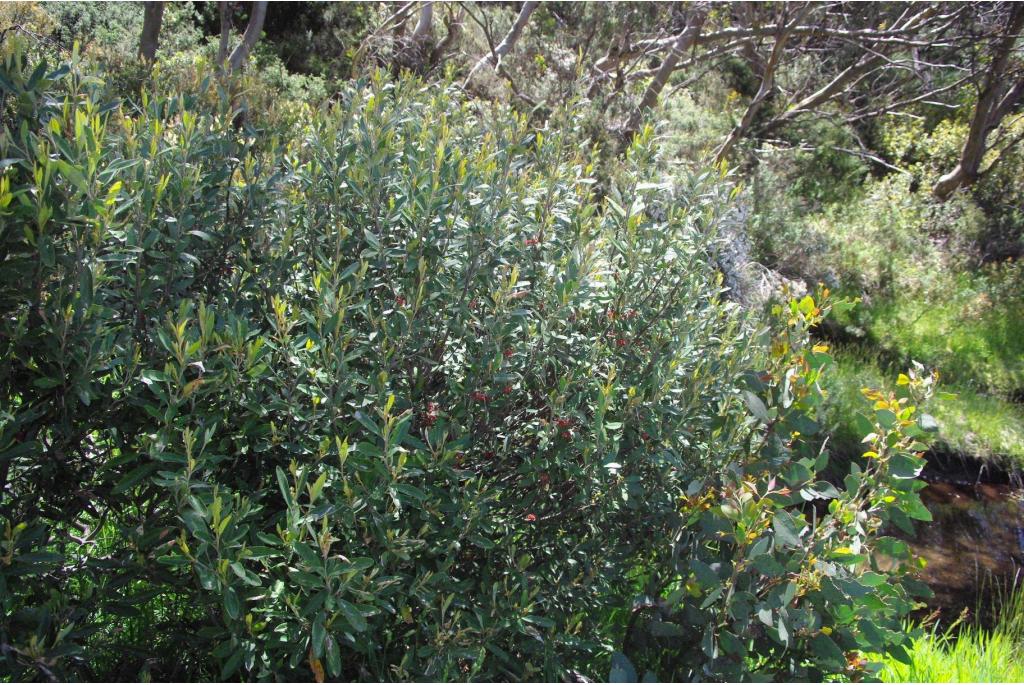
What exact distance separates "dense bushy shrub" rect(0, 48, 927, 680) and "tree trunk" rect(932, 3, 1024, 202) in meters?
8.99

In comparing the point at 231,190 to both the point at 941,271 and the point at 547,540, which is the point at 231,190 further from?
the point at 941,271

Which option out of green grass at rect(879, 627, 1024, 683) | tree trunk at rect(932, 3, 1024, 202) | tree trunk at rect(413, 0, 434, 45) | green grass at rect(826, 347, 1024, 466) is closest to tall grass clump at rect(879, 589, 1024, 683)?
green grass at rect(879, 627, 1024, 683)

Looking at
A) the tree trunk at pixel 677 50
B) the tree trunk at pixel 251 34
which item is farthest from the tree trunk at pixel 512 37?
the tree trunk at pixel 251 34

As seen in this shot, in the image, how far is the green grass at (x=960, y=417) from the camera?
26.1ft

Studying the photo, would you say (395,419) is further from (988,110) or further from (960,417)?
(988,110)

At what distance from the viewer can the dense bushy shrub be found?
1.83m

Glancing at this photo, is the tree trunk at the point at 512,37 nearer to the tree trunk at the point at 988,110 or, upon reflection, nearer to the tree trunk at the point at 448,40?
the tree trunk at the point at 448,40

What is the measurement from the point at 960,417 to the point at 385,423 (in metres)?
8.13

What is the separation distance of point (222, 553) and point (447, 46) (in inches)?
328

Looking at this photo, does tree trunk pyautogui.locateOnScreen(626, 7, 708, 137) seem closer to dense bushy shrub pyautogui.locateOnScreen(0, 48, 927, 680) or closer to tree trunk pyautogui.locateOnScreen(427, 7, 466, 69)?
tree trunk pyautogui.locateOnScreen(427, 7, 466, 69)

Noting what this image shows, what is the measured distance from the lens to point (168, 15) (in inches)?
471

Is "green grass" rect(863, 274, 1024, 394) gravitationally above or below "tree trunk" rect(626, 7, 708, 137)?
below

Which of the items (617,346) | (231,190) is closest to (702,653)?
(617,346)

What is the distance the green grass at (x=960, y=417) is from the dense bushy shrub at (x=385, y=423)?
18.4 ft
